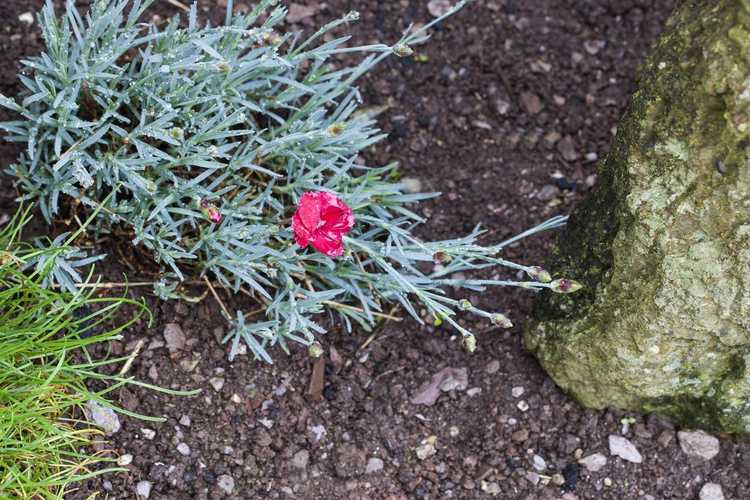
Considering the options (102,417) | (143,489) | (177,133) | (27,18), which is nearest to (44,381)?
(102,417)

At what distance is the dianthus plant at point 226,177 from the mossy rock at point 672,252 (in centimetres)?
16

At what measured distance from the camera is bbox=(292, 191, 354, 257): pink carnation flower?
2.33 meters

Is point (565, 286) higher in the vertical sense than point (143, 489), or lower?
higher

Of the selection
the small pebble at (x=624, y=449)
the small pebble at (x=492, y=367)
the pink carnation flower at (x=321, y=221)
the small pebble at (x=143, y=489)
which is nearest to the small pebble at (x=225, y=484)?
the small pebble at (x=143, y=489)

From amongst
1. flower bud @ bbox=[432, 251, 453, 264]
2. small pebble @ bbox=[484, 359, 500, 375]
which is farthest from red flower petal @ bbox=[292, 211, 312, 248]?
small pebble @ bbox=[484, 359, 500, 375]

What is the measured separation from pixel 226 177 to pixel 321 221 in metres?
0.51

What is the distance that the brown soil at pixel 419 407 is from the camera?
2.55 meters

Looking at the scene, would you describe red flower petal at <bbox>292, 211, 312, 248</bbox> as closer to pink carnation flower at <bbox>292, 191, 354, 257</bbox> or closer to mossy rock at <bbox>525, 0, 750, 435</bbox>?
pink carnation flower at <bbox>292, 191, 354, 257</bbox>

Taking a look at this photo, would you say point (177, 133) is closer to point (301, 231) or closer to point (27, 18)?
point (301, 231)

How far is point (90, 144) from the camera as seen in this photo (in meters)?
2.52

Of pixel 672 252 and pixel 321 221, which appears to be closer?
pixel 672 252

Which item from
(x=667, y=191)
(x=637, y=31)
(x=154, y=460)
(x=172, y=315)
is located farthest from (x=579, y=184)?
(x=154, y=460)

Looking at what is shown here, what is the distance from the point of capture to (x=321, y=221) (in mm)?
2340

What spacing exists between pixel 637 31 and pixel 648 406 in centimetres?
152
